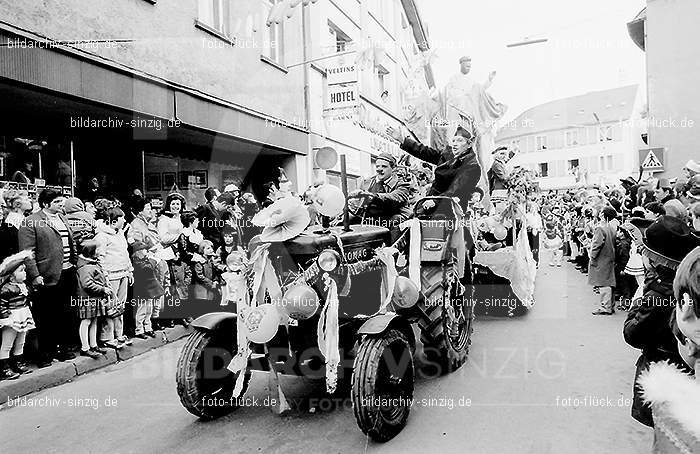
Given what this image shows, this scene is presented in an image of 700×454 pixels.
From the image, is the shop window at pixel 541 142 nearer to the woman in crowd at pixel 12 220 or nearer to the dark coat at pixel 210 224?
the dark coat at pixel 210 224

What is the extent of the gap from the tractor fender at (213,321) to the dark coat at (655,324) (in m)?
2.72

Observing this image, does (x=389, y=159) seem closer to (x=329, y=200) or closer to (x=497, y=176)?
(x=329, y=200)

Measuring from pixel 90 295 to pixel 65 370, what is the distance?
0.80 m

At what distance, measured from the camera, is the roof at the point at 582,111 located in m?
49.3

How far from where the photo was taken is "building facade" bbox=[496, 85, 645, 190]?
156ft

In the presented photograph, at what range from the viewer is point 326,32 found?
14.8m

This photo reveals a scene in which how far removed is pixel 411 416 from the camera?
13.7 feet

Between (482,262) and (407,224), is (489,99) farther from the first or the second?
(407,224)

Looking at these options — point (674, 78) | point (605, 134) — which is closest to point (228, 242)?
point (674, 78)

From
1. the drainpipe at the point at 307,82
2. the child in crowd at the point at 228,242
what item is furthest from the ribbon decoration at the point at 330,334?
the drainpipe at the point at 307,82

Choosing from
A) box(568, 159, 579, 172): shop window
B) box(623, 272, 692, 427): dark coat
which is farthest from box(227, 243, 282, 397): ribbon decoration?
box(568, 159, 579, 172): shop window

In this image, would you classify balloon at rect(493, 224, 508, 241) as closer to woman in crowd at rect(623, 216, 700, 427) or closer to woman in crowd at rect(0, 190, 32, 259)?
woman in crowd at rect(623, 216, 700, 427)

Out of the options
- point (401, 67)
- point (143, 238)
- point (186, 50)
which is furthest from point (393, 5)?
point (143, 238)

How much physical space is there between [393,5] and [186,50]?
16.5 metres
